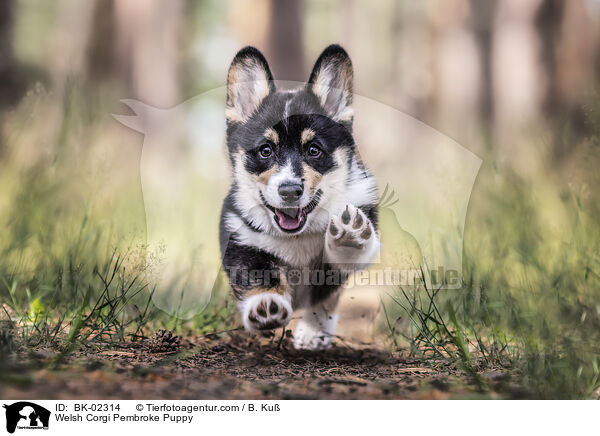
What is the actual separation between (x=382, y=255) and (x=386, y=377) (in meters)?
0.56

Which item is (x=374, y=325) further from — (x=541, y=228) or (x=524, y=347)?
(x=541, y=228)

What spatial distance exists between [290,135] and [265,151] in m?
0.13

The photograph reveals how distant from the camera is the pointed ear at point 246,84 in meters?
2.32

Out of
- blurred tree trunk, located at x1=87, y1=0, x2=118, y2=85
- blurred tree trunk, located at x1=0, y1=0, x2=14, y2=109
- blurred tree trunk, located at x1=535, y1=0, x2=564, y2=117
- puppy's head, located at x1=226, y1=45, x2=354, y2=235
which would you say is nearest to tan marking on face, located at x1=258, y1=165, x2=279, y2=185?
puppy's head, located at x1=226, y1=45, x2=354, y2=235

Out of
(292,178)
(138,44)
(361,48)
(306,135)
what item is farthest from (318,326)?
(138,44)

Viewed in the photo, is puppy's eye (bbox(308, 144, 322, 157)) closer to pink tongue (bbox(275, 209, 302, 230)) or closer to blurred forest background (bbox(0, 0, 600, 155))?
pink tongue (bbox(275, 209, 302, 230))

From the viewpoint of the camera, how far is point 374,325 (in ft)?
8.44

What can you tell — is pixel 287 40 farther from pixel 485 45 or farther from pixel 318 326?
pixel 318 326

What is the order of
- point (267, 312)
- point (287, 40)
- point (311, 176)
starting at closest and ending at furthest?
point (267, 312) → point (311, 176) → point (287, 40)

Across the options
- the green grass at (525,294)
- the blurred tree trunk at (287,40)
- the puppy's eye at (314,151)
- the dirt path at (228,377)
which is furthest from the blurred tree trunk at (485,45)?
the dirt path at (228,377)

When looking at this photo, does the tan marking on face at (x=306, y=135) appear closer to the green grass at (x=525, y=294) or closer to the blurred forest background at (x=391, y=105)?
the blurred forest background at (x=391, y=105)

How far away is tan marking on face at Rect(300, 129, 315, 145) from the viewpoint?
227 centimetres

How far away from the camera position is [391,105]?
2756 millimetres

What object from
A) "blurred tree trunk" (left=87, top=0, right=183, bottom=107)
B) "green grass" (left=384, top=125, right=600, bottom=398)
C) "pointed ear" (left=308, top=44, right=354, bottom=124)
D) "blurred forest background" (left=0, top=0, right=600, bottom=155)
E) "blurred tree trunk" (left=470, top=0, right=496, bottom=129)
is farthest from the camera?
"blurred tree trunk" (left=470, top=0, right=496, bottom=129)
